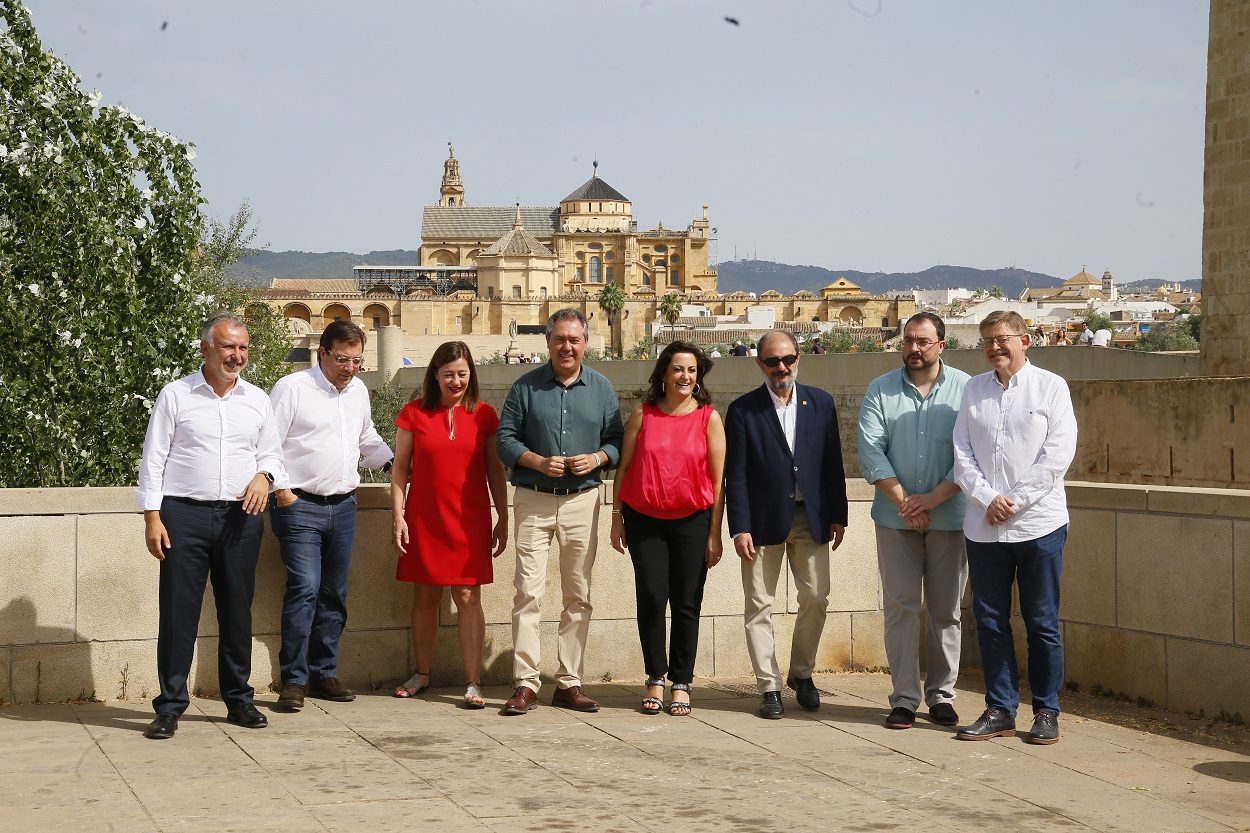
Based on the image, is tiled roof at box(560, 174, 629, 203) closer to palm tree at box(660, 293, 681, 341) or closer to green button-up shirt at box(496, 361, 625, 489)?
palm tree at box(660, 293, 681, 341)

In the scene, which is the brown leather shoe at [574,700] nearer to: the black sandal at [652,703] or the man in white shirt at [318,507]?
the black sandal at [652,703]

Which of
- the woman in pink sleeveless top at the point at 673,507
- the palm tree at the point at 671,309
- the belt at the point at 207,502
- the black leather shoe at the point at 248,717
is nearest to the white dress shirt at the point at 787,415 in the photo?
the woman in pink sleeveless top at the point at 673,507

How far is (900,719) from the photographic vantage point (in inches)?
238

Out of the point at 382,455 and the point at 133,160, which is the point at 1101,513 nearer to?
the point at 382,455

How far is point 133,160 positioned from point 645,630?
20.0 ft

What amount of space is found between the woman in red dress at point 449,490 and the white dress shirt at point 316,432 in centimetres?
23

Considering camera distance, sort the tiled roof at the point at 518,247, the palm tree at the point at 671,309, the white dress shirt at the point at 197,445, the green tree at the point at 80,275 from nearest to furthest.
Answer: the white dress shirt at the point at 197,445, the green tree at the point at 80,275, the palm tree at the point at 671,309, the tiled roof at the point at 518,247

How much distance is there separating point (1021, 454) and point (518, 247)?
416ft

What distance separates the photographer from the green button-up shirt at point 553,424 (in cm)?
638

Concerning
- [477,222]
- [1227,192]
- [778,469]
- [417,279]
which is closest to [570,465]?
[778,469]

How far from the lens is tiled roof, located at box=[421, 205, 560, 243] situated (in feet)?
503

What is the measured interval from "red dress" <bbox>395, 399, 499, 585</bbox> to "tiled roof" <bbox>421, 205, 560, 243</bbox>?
146794 millimetres

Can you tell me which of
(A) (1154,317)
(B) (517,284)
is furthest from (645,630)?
(B) (517,284)

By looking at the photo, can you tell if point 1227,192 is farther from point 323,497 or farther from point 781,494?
point 323,497
